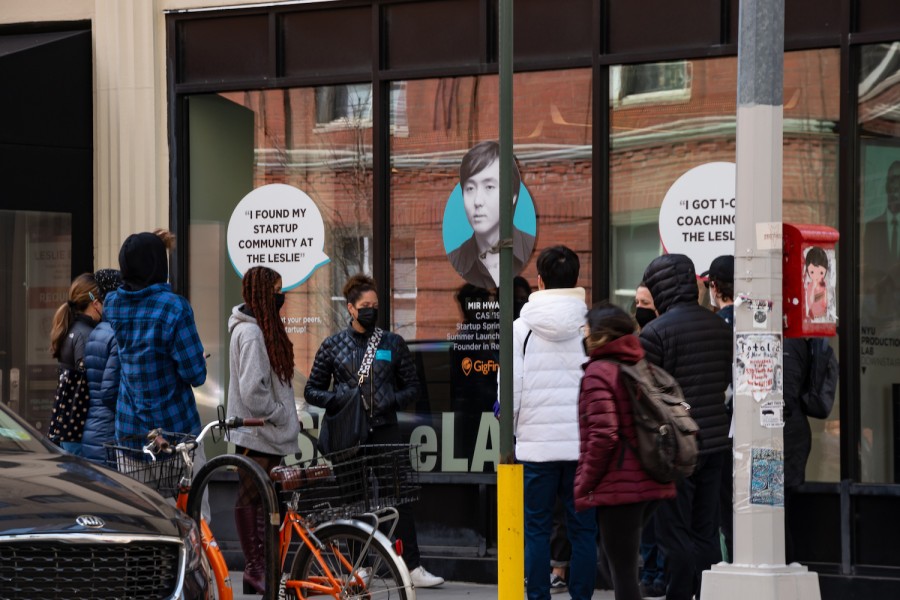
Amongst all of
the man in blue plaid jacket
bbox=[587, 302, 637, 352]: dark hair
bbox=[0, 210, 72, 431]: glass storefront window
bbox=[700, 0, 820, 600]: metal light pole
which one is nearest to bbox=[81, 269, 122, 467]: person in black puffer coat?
the man in blue plaid jacket

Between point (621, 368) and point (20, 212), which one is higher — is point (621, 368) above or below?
below

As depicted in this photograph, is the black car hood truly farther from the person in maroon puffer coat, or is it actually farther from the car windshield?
the person in maroon puffer coat

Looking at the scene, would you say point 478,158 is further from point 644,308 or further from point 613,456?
point 613,456

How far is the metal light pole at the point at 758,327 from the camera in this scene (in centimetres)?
732

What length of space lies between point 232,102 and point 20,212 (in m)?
1.83

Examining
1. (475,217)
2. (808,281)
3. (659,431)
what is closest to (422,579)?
(475,217)

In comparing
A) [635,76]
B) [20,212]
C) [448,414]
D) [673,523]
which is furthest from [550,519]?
[20,212]

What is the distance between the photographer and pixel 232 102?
11.5 m

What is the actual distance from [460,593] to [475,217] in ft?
8.50

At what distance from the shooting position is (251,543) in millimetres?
9078

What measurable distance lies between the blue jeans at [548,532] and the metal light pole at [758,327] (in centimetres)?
84

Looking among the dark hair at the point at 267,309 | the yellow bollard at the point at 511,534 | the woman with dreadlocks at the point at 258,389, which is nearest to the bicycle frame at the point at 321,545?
the yellow bollard at the point at 511,534

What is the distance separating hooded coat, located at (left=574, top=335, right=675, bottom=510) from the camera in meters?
7.05

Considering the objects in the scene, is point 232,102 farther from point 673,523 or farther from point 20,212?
point 673,523
